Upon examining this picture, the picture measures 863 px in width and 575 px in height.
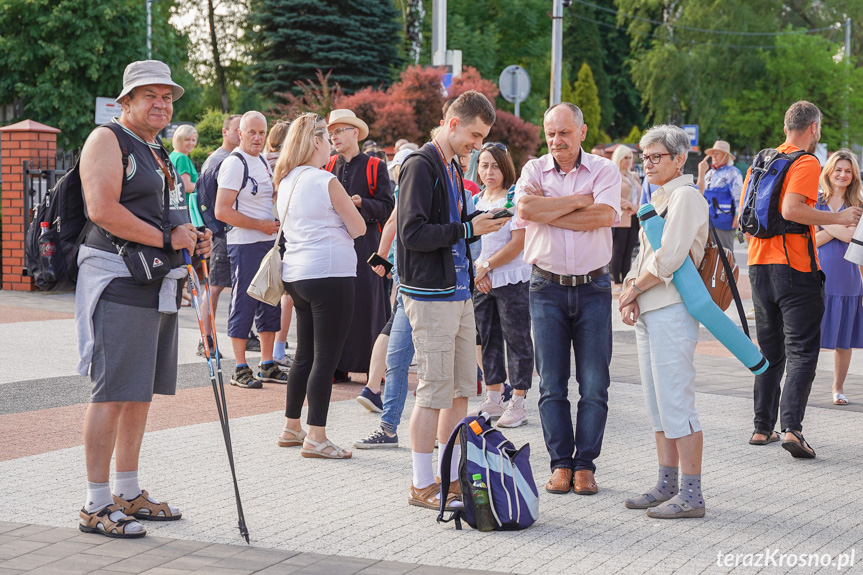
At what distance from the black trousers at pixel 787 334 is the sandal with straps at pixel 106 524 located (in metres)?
4.09

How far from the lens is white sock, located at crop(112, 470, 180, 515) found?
5.14 meters

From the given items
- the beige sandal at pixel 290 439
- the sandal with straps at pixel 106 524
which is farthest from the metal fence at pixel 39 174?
the sandal with straps at pixel 106 524

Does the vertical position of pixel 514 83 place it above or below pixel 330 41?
below

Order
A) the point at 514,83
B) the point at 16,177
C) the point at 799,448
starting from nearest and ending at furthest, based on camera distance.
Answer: the point at 799,448 < the point at 16,177 < the point at 514,83

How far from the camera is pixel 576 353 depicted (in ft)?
19.7

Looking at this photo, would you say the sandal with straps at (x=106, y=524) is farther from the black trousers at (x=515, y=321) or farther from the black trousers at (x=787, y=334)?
the black trousers at (x=787, y=334)

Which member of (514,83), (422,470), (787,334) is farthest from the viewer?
(514,83)

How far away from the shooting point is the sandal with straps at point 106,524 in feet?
15.9

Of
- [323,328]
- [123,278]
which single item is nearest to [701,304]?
[323,328]

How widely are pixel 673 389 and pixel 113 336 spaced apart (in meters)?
2.70

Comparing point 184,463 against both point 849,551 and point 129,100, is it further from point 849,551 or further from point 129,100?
point 849,551

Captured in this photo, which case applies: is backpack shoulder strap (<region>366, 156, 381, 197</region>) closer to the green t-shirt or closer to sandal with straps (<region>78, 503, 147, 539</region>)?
sandal with straps (<region>78, 503, 147, 539</region>)

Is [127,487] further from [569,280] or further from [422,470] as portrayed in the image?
[569,280]

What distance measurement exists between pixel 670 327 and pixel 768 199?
194 cm
